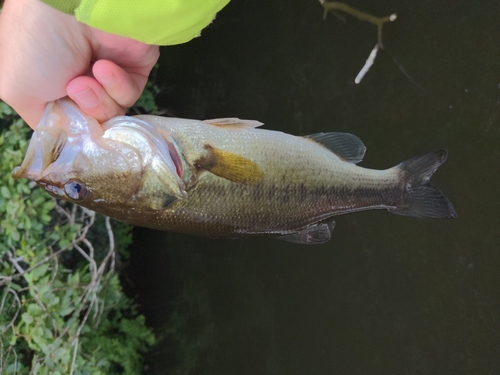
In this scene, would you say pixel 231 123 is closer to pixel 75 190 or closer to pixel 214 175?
pixel 214 175

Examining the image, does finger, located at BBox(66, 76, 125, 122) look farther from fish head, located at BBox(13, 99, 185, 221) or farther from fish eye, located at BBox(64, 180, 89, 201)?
fish eye, located at BBox(64, 180, 89, 201)

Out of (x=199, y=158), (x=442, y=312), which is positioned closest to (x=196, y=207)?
(x=199, y=158)

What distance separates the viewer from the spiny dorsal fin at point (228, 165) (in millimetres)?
1117

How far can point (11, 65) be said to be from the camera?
1004 millimetres

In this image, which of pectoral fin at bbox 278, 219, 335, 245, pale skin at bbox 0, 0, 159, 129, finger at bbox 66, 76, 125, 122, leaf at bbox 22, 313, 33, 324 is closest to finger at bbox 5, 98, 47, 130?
pale skin at bbox 0, 0, 159, 129

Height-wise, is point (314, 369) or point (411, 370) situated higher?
point (411, 370)

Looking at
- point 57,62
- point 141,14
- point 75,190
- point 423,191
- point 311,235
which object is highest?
point 141,14

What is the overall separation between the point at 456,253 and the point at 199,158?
5.17 ft

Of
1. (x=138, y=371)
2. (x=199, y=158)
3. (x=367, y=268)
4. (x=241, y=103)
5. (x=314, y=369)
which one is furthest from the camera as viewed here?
(x=138, y=371)

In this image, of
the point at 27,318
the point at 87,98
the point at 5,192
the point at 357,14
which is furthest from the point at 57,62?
the point at 357,14

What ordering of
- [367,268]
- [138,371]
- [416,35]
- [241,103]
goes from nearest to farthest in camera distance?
[416,35] < [367,268] < [241,103] < [138,371]

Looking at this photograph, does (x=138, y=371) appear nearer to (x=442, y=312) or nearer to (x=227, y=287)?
(x=227, y=287)

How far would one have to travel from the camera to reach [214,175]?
113cm

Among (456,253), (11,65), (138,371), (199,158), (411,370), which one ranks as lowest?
(138,371)
